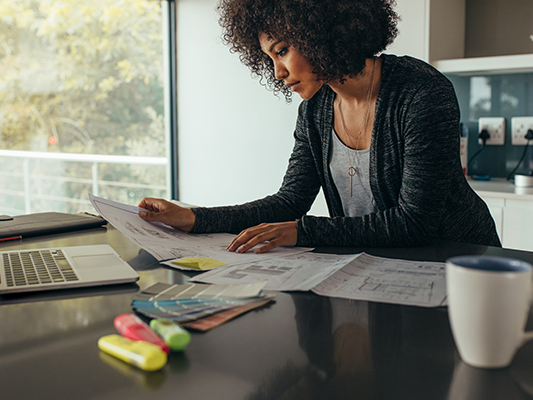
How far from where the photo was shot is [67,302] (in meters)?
0.70

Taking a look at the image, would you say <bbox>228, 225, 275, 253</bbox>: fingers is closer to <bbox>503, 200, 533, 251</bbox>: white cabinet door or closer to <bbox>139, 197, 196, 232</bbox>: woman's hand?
<bbox>139, 197, 196, 232</bbox>: woman's hand

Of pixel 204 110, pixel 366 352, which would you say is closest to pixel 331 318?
pixel 366 352

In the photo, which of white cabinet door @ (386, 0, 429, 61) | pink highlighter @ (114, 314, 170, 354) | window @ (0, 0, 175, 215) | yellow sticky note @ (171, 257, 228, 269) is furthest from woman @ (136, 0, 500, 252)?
window @ (0, 0, 175, 215)

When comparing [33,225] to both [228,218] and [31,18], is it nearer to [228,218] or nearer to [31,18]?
[228,218]

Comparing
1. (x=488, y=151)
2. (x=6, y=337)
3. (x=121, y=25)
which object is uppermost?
(x=121, y=25)

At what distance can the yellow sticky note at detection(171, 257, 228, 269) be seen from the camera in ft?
2.82

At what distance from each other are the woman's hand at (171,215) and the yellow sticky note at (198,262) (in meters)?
0.27

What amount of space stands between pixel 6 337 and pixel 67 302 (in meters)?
0.13

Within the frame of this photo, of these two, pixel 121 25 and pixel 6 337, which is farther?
pixel 121 25

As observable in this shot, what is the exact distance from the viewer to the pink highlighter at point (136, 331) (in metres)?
0.52

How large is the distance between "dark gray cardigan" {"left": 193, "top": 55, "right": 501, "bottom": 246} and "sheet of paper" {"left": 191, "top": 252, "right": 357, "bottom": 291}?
0.43ft

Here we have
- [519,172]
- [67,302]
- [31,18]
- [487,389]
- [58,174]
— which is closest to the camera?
[487,389]

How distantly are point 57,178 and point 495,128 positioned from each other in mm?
2938

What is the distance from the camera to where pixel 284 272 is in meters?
0.82
